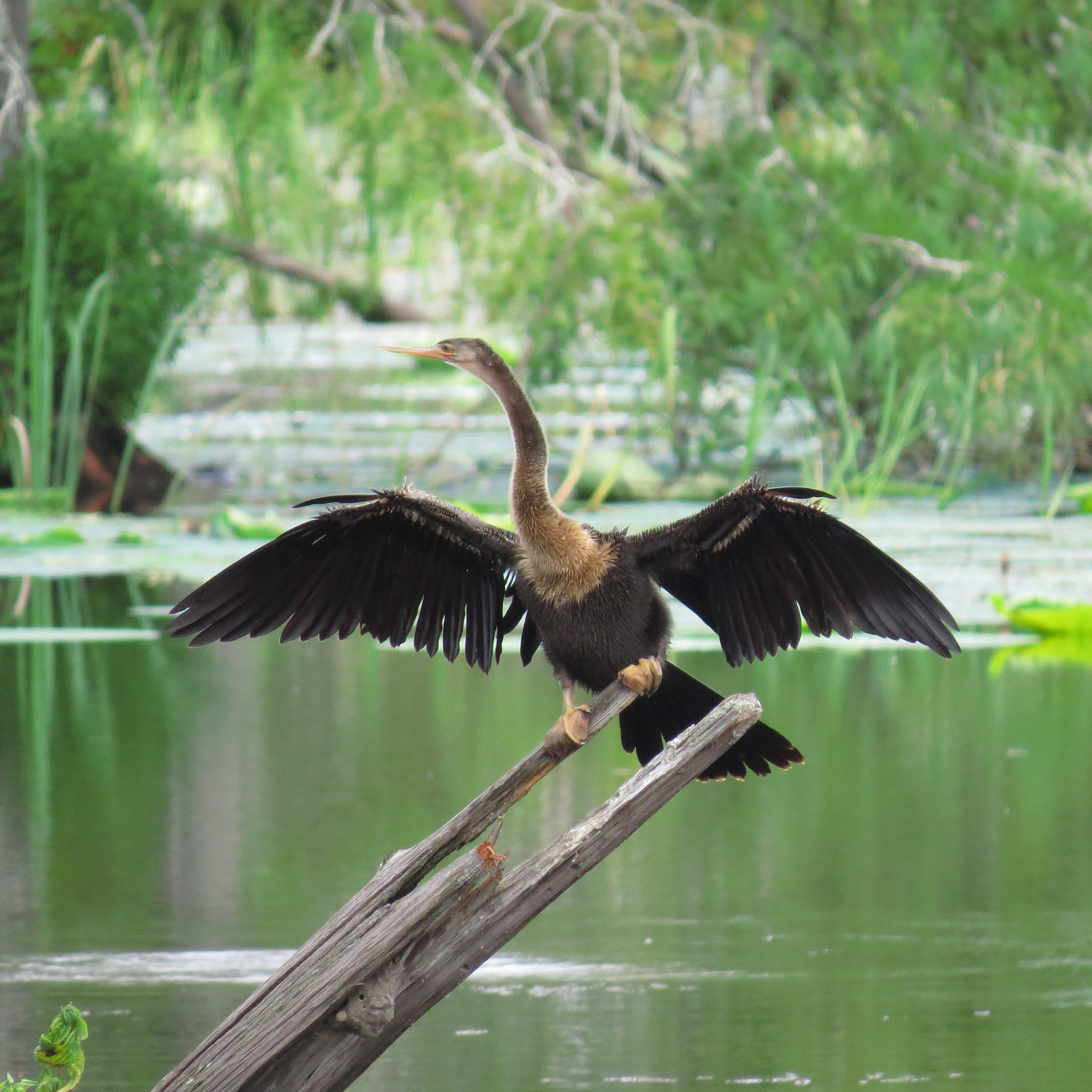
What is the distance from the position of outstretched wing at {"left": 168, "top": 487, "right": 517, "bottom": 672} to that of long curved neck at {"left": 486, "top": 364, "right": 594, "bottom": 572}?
82 mm

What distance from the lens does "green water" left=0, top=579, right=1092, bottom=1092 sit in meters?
3.40

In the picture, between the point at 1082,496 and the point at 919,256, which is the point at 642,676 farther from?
the point at 919,256

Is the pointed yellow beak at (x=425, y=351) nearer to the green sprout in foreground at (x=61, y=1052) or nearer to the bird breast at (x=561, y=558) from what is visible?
the bird breast at (x=561, y=558)

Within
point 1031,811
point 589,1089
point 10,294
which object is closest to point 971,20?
point 10,294

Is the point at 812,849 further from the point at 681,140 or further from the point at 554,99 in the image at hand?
the point at 681,140

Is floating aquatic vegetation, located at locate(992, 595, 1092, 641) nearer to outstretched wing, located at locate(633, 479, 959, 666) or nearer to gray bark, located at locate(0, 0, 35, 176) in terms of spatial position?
outstretched wing, located at locate(633, 479, 959, 666)

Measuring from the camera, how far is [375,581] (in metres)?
3.26

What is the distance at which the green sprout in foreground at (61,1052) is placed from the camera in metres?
2.57

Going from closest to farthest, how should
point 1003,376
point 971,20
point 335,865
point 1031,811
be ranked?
point 335,865
point 1031,811
point 1003,376
point 971,20

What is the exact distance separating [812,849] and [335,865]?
115 centimetres

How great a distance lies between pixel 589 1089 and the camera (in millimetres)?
3172

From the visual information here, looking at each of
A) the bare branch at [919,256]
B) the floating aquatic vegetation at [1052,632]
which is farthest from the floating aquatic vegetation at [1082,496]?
the floating aquatic vegetation at [1052,632]

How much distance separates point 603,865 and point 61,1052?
2317 mm

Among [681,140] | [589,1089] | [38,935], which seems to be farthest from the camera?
[681,140]
